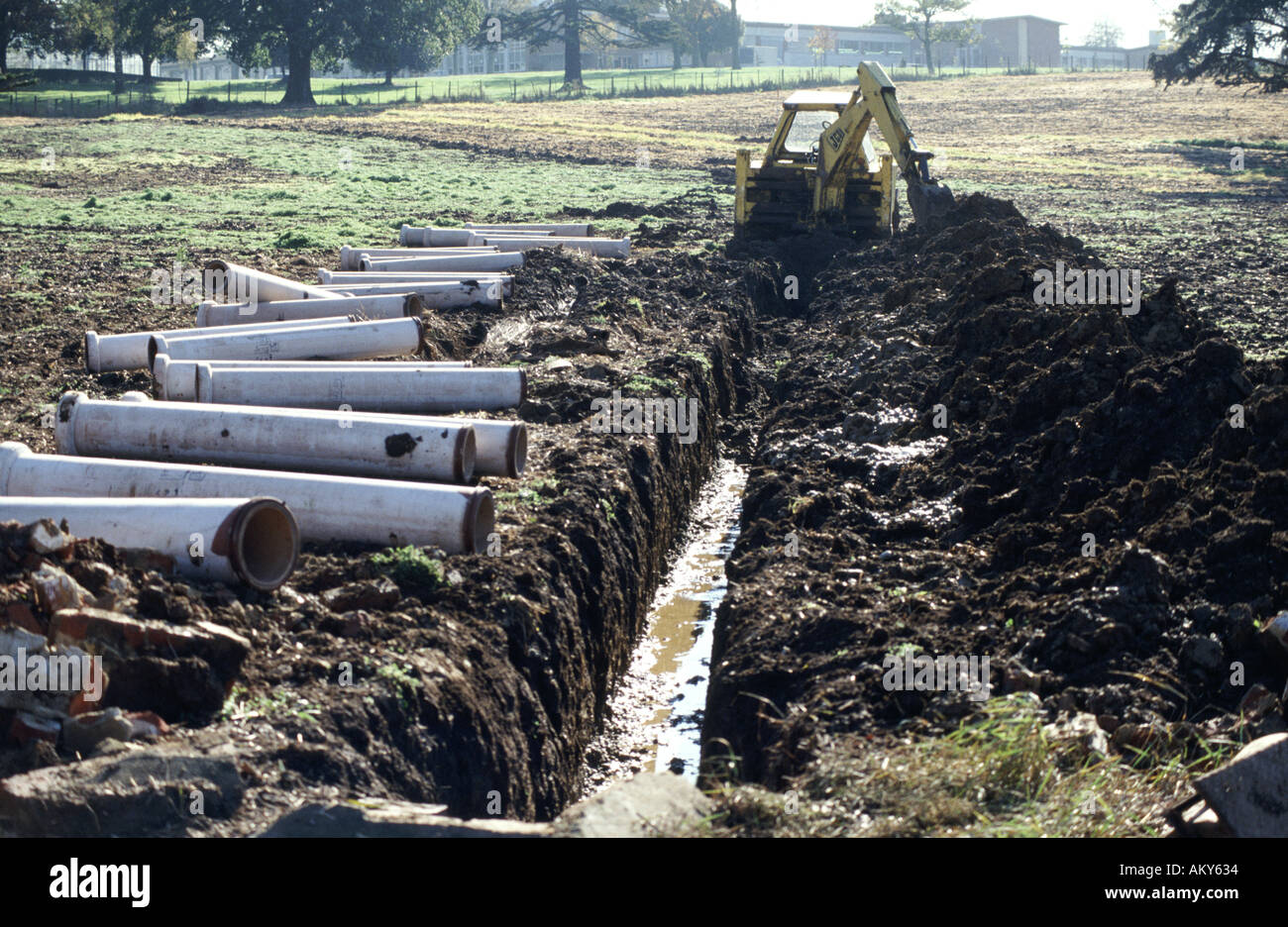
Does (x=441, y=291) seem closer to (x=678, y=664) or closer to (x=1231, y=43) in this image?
(x=678, y=664)

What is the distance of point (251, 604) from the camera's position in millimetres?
5988

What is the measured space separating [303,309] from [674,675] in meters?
6.14

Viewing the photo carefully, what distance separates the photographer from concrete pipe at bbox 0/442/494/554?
695 centimetres

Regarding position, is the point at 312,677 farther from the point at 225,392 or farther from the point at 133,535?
the point at 225,392

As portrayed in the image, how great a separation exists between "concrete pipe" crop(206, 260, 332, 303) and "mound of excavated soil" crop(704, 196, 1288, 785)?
5.24 m

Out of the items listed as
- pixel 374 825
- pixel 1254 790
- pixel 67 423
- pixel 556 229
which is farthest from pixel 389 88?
pixel 1254 790

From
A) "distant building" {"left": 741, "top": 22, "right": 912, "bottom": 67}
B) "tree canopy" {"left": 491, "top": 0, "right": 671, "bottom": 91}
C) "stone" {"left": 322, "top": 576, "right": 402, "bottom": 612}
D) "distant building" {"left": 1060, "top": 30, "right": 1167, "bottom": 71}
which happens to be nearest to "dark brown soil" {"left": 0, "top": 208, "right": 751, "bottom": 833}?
"stone" {"left": 322, "top": 576, "right": 402, "bottom": 612}

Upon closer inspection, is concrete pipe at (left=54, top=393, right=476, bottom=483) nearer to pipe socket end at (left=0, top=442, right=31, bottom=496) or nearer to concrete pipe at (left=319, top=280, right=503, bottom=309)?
pipe socket end at (left=0, top=442, right=31, bottom=496)

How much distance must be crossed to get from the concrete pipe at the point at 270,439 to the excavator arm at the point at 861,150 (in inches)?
480

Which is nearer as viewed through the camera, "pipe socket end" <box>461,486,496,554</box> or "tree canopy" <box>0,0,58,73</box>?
"pipe socket end" <box>461,486,496,554</box>

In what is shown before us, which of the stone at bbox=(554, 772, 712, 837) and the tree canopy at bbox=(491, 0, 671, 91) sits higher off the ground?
the tree canopy at bbox=(491, 0, 671, 91)

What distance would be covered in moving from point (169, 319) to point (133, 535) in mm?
7375

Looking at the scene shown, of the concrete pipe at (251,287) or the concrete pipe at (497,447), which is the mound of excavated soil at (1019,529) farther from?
the concrete pipe at (251,287)
